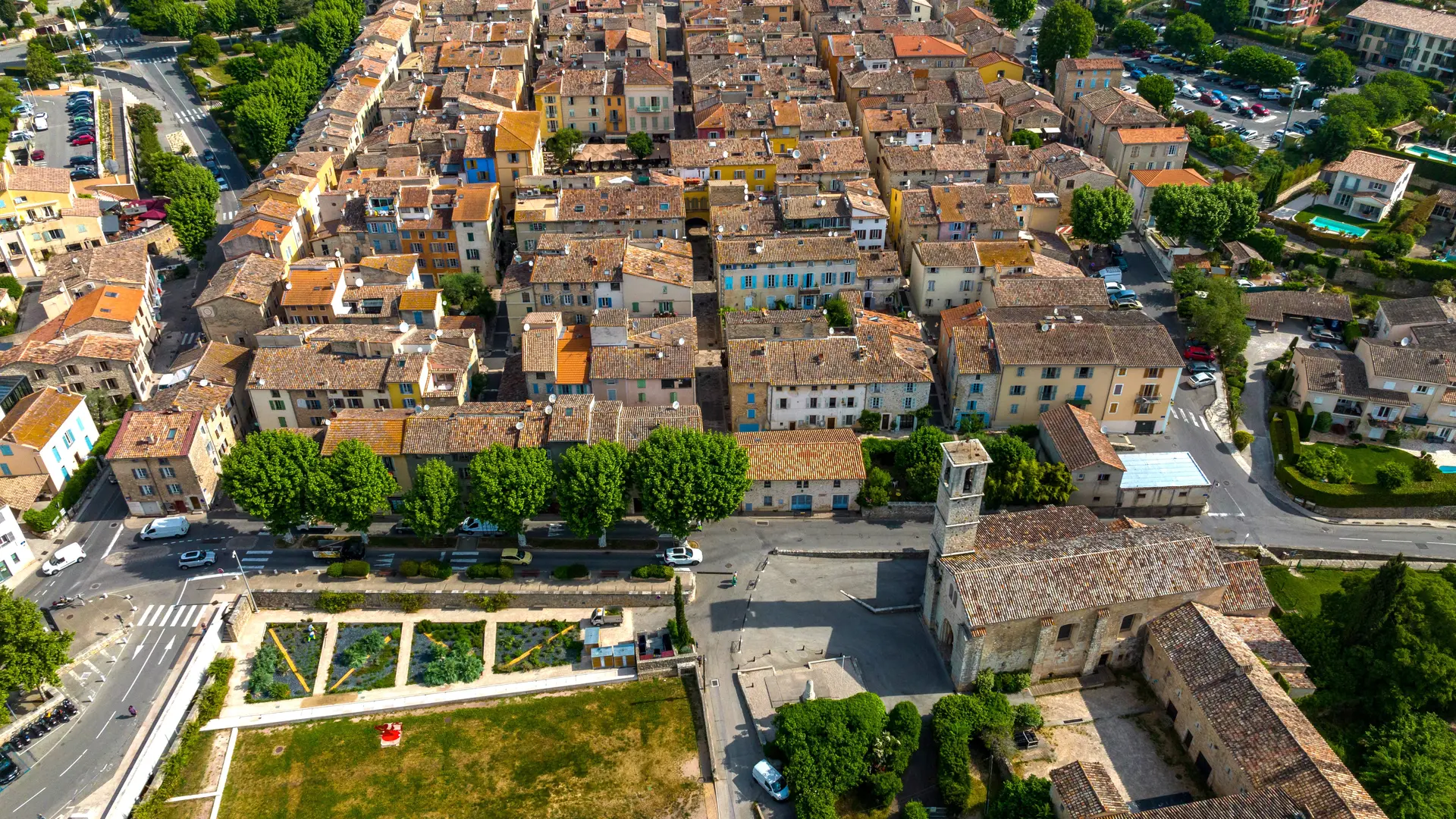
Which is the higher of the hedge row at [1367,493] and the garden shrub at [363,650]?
the hedge row at [1367,493]

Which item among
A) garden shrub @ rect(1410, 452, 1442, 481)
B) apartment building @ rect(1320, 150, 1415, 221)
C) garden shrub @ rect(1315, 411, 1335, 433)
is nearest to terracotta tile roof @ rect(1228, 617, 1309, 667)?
garden shrub @ rect(1410, 452, 1442, 481)

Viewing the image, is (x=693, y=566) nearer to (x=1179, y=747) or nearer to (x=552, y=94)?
(x=1179, y=747)

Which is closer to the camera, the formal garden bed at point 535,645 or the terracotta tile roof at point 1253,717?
the terracotta tile roof at point 1253,717

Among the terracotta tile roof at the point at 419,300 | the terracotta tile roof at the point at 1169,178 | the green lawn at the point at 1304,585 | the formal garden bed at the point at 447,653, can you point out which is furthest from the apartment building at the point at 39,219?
the green lawn at the point at 1304,585

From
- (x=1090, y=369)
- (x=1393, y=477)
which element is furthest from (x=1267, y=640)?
(x=1090, y=369)

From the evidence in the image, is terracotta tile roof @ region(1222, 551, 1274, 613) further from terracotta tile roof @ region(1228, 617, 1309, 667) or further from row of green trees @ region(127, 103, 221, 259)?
row of green trees @ region(127, 103, 221, 259)

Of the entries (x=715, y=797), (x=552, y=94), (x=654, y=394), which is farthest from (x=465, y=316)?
(x=715, y=797)

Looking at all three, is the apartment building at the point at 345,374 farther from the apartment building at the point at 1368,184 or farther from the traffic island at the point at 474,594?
the apartment building at the point at 1368,184
